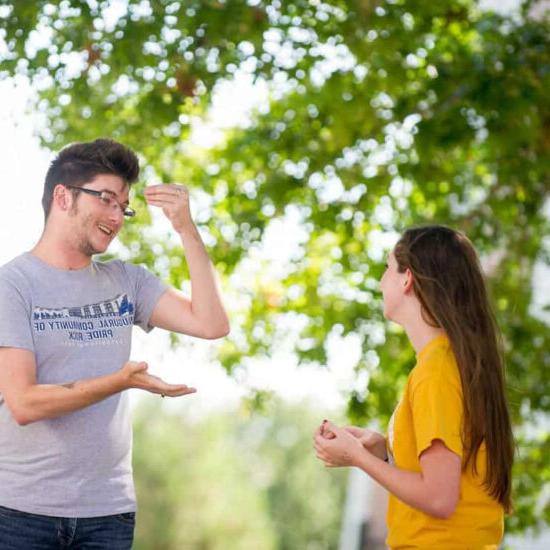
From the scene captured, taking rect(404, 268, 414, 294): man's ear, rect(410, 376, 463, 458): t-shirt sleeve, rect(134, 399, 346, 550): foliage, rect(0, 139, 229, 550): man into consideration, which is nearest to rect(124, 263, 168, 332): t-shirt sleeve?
rect(0, 139, 229, 550): man

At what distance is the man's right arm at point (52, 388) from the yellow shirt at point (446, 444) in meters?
0.48

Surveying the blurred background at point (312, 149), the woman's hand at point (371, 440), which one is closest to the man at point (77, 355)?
the woman's hand at point (371, 440)

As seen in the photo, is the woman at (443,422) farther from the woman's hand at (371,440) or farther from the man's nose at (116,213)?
the man's nose at (116,213)

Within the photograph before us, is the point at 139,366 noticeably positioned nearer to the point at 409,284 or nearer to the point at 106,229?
the point at 106,229

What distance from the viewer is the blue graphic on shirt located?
2.79 metres

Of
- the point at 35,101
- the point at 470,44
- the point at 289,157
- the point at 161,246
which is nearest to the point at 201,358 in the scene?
the point at 161,246

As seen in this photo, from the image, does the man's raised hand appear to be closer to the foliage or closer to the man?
the man

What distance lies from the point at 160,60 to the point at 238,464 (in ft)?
100

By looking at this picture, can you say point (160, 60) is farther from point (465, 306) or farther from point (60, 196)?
point (465, 306)

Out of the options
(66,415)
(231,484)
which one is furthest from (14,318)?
(231,484)

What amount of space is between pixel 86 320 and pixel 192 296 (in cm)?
32

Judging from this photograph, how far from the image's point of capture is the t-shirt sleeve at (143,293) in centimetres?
306

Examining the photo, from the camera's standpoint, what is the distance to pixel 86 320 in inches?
112

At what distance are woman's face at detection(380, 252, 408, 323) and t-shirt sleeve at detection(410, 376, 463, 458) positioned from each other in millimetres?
219
